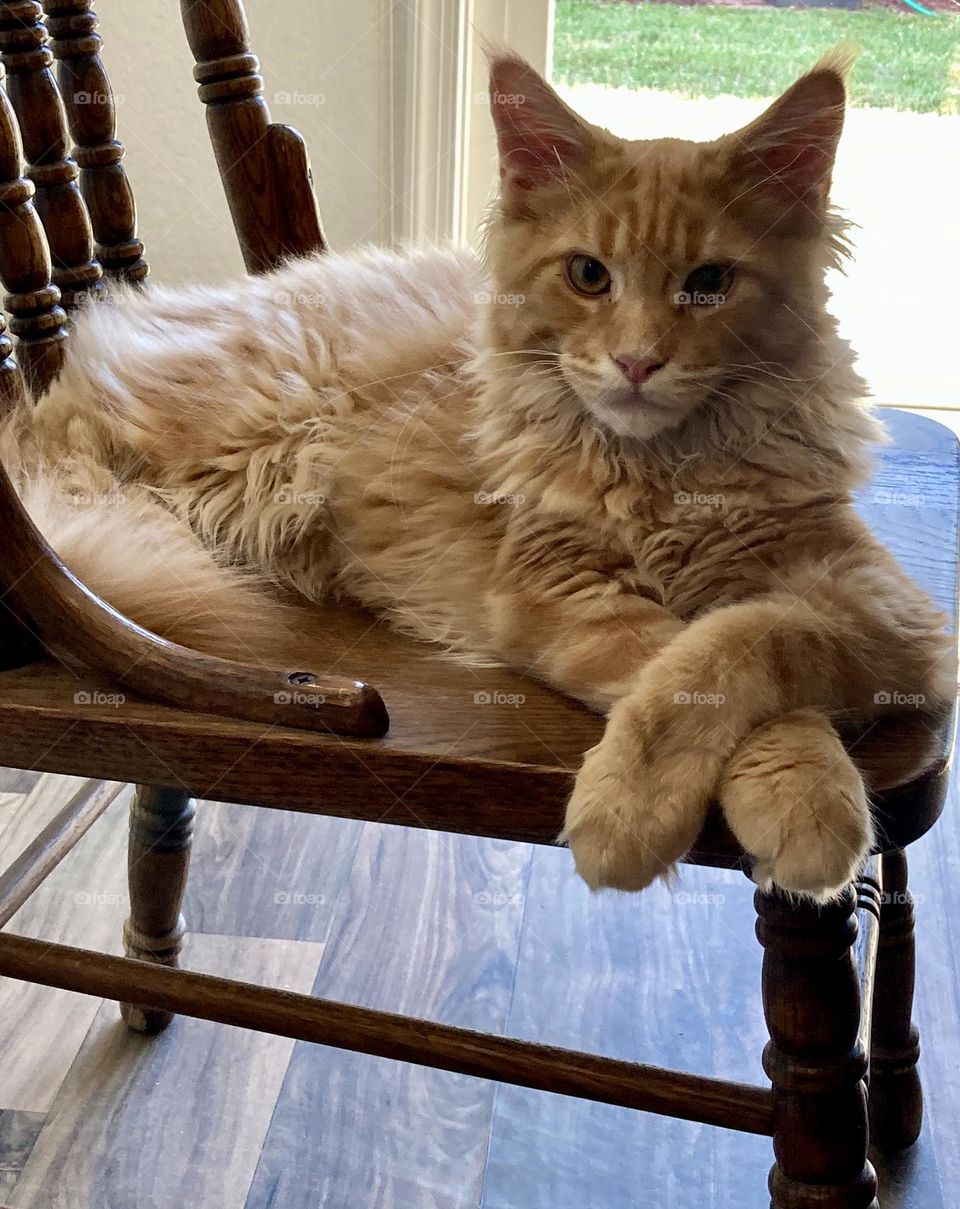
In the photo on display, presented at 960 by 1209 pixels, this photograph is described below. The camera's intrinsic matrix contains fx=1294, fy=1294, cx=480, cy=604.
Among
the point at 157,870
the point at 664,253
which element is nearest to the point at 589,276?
the point at 664,253

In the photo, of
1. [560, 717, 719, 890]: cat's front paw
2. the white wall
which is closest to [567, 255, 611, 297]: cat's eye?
[560, 717, 719, 890]: cat's front paw

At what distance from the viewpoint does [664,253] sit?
85 cm

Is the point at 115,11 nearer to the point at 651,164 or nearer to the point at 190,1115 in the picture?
the point at 651,164

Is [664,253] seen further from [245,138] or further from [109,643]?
[245,138]

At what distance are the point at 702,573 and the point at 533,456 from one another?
15 cm

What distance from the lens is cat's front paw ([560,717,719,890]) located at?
0.67 m

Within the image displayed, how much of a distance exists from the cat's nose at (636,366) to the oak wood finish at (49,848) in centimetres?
71

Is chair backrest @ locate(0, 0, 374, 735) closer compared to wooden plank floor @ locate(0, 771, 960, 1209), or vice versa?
chair backrest @ locate(0, 0, 374, 735)

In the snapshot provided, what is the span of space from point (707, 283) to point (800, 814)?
377 mm

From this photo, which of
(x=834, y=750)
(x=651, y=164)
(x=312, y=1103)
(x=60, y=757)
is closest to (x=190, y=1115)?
(x=312, y=1103)

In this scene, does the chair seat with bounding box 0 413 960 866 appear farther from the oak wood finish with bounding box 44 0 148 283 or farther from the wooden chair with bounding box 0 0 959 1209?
the oak wood finish with bounding box 44 0 148 283

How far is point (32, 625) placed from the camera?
2.67ft

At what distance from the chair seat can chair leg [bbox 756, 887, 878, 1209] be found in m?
0.11

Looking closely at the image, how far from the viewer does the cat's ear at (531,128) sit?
2.93 ft
